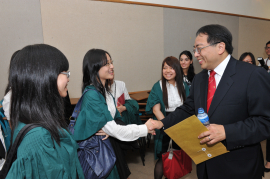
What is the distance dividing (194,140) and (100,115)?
742 mm

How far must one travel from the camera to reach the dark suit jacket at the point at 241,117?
1.07 metres

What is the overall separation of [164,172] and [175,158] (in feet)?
0.70

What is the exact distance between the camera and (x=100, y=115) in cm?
145

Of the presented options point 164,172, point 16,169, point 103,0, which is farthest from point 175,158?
point 103,0

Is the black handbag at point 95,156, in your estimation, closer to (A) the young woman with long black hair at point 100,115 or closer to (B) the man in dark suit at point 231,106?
(A) the young woman with long black hair at point 100,115

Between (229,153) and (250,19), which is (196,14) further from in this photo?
(229,153)

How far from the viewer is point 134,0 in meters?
3.60

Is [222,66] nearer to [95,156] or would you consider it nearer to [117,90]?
[95,156]

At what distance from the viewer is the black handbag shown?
1.40 m

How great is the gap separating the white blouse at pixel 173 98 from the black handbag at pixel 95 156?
1.09 metres

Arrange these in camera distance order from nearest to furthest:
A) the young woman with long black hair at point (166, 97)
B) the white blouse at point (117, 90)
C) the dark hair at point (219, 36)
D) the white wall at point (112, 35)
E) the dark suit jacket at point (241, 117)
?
the dark suit jacket at point (241, 117)
the dark hair at point (219, 36)
the young woman with long black hair at point (166, 97)
the white blouse at point (117, 90)
the white wall at point (112, 35)

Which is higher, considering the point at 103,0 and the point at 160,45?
the point at 103,0

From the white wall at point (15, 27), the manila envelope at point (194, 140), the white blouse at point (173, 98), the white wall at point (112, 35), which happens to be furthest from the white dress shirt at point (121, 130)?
the white wall at point (15, 27)

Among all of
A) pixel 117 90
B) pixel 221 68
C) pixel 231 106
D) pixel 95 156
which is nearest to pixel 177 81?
pixel 117 90
